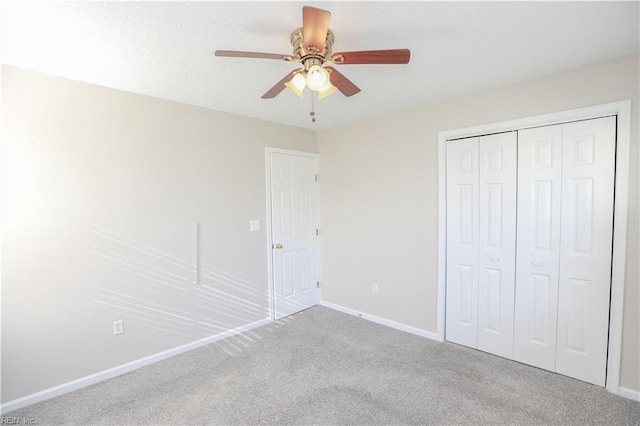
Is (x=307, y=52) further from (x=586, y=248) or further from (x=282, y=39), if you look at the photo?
(x=586, y=248)

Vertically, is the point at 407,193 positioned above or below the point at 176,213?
above

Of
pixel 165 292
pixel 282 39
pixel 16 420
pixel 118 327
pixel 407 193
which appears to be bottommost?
pixel 16 420

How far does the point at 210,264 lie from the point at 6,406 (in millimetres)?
1660

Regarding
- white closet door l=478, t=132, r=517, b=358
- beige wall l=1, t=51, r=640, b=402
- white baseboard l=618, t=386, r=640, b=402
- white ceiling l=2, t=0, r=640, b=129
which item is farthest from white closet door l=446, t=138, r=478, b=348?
white baseboard l=618, t=386, r=640, b=402

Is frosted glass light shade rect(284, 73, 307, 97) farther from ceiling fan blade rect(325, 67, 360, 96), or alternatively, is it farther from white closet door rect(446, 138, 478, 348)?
white closet door rect(446, 138, 478, 348)

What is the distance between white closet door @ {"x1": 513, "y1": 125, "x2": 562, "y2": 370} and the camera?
7.84ft

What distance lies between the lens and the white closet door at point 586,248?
218 cm

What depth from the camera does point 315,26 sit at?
4.41ft

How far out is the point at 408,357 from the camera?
2732 mm

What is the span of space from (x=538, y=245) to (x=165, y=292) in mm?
3298

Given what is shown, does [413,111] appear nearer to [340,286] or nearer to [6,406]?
[340,286]

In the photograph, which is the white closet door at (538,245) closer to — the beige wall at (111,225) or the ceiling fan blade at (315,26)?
the ceiling fan blade at (315,26)

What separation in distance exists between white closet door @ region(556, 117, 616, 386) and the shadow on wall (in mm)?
2891

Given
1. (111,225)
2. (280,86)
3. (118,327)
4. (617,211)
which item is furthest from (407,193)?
(118,327)
